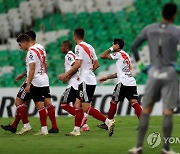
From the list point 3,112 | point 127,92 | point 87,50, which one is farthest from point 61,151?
point 3,112

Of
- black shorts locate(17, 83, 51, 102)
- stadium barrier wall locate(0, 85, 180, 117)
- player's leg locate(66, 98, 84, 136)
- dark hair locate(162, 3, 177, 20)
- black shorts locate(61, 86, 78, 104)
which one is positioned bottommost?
stadium barrier wall locate(0, 85, 180, 117)

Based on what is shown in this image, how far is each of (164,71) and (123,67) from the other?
603cm

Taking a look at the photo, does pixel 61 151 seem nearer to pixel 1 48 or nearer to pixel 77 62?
pixel 77 62

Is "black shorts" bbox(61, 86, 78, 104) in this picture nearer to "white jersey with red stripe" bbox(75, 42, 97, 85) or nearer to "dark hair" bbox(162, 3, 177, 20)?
"white jersey with red stripe" bbox(75, 42, 97, 85)

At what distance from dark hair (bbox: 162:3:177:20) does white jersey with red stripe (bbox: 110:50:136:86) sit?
5.90 m

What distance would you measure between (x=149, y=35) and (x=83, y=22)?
60.1ft

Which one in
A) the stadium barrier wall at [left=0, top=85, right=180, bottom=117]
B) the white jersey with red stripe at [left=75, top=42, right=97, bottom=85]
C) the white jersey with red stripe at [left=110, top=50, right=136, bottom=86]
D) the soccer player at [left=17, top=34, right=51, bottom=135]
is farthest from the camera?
the stadium barrier wall at [left=0, top=85, right=180, bottom=117]

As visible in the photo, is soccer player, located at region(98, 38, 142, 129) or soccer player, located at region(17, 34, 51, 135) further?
soccer player, located at region(98, 38, 142, 129)

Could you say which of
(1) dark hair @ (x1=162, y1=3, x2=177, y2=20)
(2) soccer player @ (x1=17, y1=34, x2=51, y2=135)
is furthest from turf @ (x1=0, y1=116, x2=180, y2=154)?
(1) dark hair @ (x1=162, y1=3, x2=177, y2=20)

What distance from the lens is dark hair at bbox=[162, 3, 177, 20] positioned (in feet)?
32.1

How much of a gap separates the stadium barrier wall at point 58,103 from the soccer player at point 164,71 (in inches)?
441

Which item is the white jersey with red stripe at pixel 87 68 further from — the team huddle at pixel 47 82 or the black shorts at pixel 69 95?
the black shorts at pixel 69 95

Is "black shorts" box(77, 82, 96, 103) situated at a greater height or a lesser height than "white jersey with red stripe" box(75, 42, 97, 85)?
lesser

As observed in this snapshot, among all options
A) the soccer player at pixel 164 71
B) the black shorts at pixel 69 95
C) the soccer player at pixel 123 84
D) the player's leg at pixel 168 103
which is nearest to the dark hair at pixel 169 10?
the soccer player at pixel 164 71
